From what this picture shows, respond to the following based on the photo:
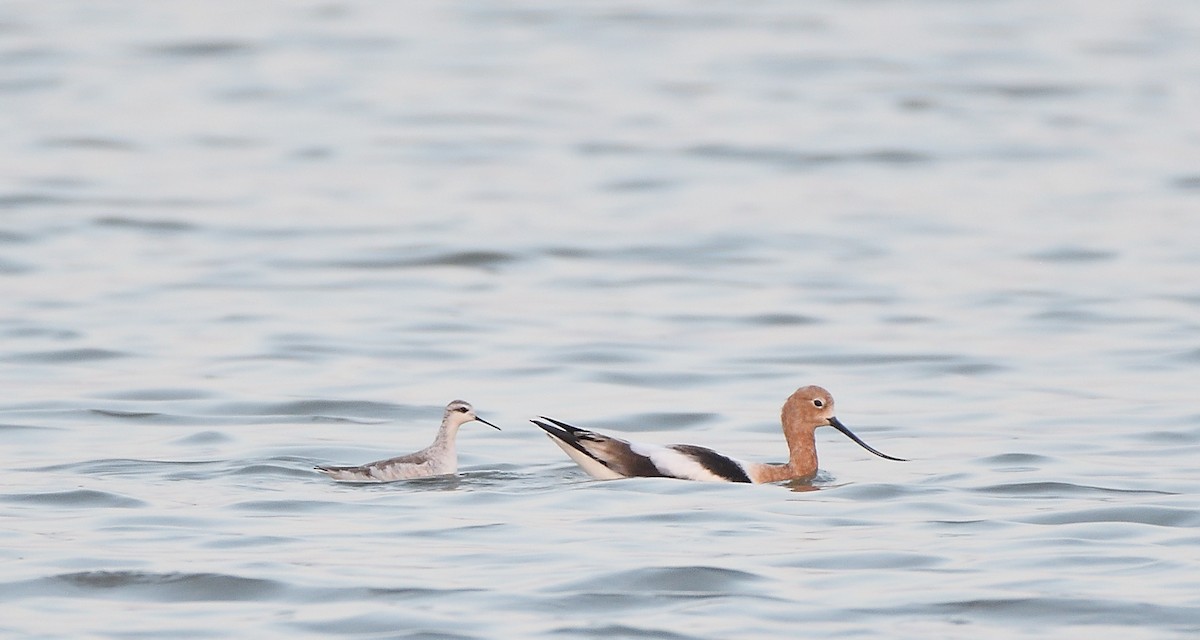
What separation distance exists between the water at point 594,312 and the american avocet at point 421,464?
120mm

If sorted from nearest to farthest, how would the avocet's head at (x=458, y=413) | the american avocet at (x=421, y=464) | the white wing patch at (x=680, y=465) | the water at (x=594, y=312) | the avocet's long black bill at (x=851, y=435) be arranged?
1. the water at (x=594, y=312)
2. the american avocet at (x=421, y=464)
3. the white wing patch at (x=680, y=465)
4. the avocet's head at (x=458, y=413)
5. the avocet's long black bill at (x=851, y=435)

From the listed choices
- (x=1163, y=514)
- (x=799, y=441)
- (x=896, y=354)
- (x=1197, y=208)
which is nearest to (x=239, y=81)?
(x=1197, y=208)

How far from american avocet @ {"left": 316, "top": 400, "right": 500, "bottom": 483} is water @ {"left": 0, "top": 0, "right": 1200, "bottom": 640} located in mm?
120

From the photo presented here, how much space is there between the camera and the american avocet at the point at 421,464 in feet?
36.7

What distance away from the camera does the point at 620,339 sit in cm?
1653

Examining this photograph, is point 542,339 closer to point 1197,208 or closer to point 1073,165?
point 1197,208

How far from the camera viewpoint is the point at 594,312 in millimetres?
17734

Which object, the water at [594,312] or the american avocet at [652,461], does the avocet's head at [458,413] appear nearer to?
the water at [594,312]

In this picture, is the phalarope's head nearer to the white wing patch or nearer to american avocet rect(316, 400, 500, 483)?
the white wing patch

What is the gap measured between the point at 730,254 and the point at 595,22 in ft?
53.4

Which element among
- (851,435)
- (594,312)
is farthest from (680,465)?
(594,312)

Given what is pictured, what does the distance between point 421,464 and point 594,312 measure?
646 cm

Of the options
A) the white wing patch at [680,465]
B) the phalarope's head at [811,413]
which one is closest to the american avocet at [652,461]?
the white wing patch at [680,465]

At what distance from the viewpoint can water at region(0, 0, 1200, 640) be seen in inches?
362
